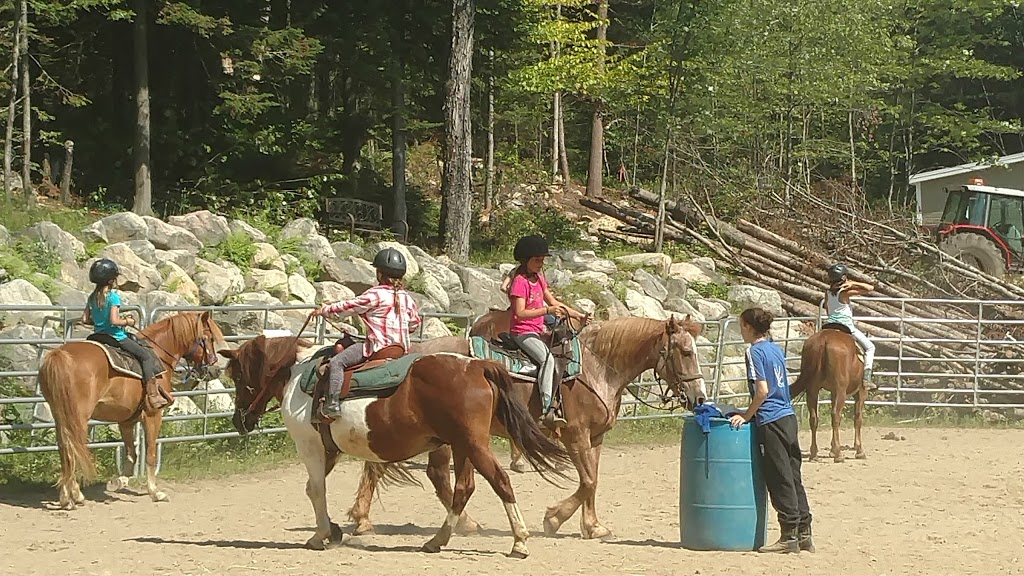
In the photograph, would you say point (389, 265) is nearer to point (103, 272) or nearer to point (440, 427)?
point (440, 427)

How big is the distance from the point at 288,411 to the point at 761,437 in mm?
3196

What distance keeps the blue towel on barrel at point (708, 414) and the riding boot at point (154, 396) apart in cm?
477

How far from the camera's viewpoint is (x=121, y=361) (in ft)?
31.6

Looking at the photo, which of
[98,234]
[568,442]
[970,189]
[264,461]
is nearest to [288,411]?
[568,442]

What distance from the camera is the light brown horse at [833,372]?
13.4 meters

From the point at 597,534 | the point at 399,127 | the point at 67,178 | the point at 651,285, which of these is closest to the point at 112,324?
the point at 597,534

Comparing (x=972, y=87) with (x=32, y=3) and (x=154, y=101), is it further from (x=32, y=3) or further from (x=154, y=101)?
(x=32, y=3)

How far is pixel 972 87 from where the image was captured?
130ft

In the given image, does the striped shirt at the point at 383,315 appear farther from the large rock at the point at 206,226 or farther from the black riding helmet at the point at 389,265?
the large rock at the point at 206,226

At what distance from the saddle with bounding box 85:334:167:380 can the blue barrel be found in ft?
15.8

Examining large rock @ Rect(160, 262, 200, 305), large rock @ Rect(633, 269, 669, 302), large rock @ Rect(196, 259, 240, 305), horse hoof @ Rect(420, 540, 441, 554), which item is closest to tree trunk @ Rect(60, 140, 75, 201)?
large rock @ Rect(196, 259, 240, 305)

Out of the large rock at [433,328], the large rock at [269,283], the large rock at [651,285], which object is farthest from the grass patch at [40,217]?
the large rock at [651,285]

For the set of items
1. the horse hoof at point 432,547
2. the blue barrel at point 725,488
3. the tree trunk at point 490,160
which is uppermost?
the tree trunk at point 490,160

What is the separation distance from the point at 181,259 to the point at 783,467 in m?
10.1
